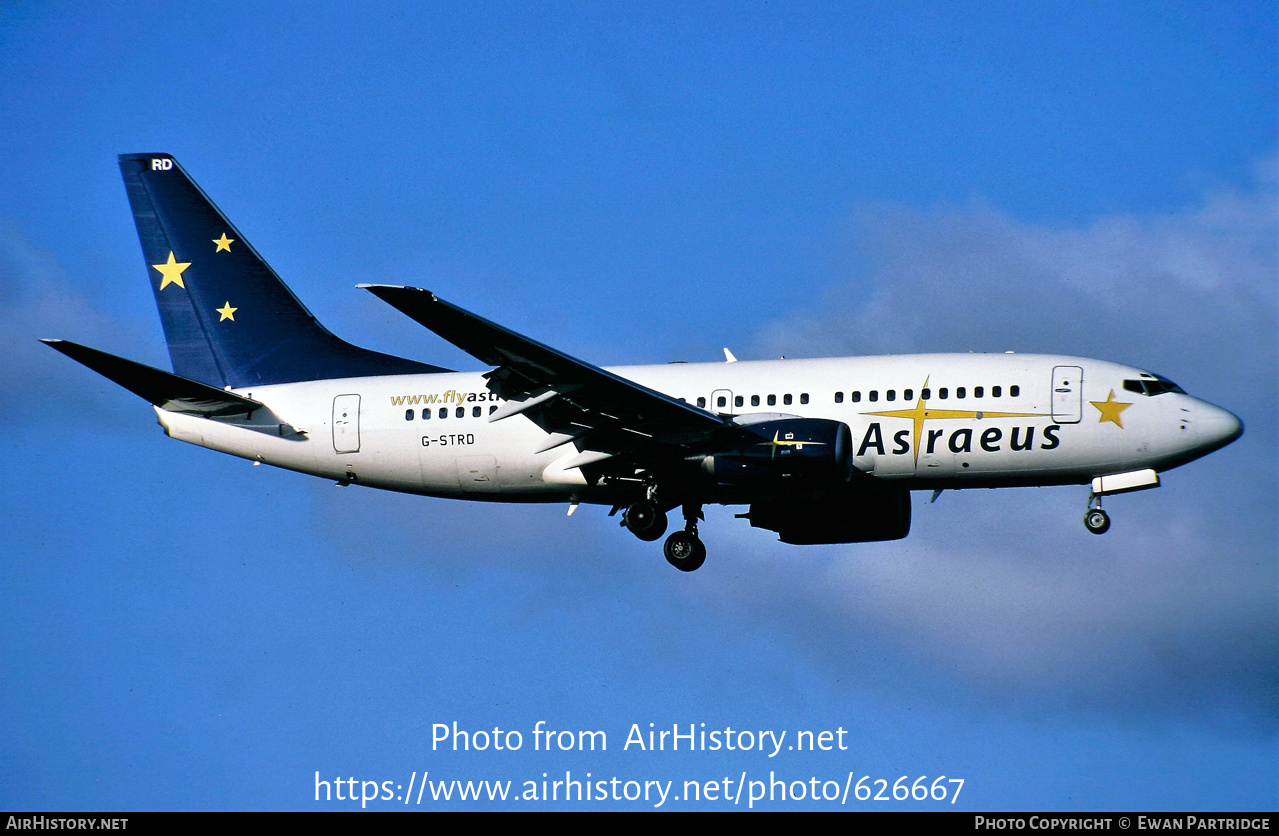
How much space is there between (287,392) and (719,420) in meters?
13.4

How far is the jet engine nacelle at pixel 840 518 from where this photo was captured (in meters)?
44.4

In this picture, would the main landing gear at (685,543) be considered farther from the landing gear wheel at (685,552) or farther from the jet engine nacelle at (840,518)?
the jet engine nacelle at (840,518)

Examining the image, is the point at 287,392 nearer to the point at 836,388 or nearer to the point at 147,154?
the point at 147,154

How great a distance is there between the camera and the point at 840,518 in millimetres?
44844

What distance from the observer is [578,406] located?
132 feet

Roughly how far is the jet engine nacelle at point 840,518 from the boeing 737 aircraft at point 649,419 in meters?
0.05

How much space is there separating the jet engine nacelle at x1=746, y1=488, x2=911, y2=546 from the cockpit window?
23.5 ft

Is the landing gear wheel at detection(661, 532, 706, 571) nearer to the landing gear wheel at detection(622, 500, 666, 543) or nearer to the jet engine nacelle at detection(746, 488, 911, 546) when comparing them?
the landing gear wheel at detection(622, 500, 666, 543)

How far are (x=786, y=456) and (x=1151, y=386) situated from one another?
9595 mm

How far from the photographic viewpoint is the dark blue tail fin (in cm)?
4634

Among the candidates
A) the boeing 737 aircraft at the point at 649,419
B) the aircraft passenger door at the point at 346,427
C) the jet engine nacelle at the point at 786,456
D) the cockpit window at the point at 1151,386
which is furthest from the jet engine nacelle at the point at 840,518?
the aircraft passenger door at the point at 346,427

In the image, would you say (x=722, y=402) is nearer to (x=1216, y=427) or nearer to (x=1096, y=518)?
(x=1096, y=518)

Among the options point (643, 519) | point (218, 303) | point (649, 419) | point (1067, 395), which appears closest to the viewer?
point (1067, 395)

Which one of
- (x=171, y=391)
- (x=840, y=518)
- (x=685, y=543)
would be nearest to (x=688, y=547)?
(x=685, y=543)
